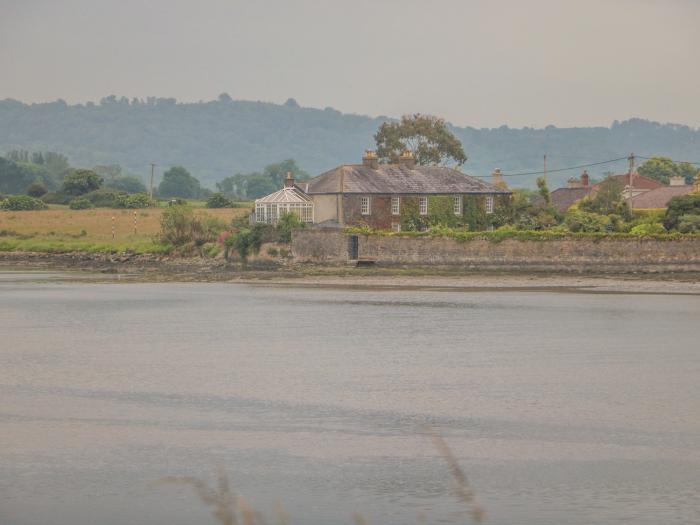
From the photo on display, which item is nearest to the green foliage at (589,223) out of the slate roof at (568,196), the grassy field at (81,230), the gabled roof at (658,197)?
the gabled roof at (658,197)

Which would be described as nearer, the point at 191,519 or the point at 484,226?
the point at 191,519

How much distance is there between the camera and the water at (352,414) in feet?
59.5

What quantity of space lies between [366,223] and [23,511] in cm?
5606

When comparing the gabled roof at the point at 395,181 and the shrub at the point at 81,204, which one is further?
the shrub at the point at 81,204

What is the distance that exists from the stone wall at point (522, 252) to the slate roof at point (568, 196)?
24.4 meters

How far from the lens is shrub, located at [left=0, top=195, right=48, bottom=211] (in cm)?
10375

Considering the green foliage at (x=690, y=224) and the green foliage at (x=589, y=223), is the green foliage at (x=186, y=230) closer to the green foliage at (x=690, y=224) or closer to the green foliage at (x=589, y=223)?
the green foliage at (x=589, y=223)

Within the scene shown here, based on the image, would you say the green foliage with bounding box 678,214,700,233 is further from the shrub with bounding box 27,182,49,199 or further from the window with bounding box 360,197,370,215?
the shrub with bounding box 27,182,49,199

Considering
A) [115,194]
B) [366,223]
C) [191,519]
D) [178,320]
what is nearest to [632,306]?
[178,320]

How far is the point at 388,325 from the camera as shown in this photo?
4225cm

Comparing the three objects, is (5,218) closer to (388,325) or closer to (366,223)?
(366,223)

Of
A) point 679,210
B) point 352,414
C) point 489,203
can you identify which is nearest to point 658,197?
point 489,203

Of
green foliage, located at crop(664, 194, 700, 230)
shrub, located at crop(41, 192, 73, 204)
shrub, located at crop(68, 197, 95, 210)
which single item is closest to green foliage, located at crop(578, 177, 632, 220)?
green foliage, located at crop(664, 194, 700, 230)

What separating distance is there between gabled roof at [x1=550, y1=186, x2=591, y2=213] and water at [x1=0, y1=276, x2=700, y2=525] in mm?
44822
